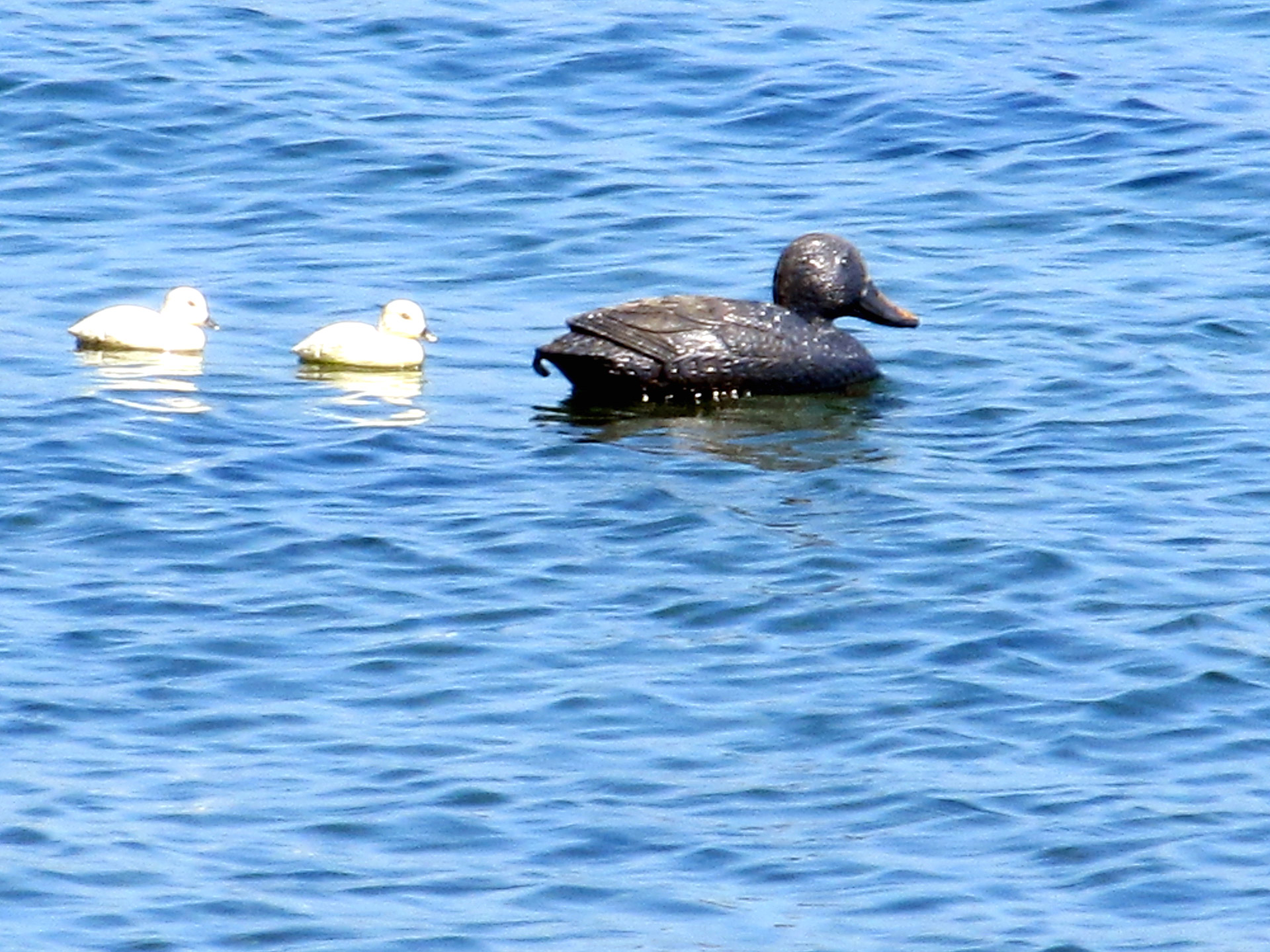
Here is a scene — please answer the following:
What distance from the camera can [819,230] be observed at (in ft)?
50.1

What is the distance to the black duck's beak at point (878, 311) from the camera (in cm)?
1305

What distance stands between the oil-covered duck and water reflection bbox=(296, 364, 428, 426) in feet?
2.04

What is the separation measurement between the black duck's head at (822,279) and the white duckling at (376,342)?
1.72 metres

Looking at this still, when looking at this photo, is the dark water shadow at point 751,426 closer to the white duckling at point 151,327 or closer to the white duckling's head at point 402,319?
the white duckling's head at point 402,319

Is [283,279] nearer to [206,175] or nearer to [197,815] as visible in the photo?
[206,175]

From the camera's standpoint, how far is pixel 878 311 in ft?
43.0

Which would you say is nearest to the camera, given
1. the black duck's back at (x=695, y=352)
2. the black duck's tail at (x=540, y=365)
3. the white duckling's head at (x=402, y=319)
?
the black duck's back at (x=695, y=352)

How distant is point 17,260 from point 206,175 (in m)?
2.04

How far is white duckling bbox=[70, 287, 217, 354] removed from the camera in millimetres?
12711

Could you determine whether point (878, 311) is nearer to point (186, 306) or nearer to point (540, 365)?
point (540, 365)

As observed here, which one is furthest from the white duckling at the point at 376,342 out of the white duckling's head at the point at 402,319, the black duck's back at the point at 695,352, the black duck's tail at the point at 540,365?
the black duck's back at the point at 695,352

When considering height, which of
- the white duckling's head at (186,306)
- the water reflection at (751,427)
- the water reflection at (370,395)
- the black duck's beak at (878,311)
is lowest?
the water reflection at (751,427)

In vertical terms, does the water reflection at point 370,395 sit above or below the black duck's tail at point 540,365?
below

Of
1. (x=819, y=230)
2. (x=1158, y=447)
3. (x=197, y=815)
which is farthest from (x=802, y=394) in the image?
(x=197, y=815)
